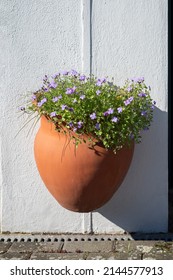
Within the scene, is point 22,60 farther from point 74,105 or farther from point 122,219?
point 122,219

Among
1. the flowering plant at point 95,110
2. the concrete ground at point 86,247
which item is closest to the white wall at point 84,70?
the concrete ground at point 86,247

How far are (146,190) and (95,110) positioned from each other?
98 centimetres

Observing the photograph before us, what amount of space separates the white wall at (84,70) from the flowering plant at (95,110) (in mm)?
292

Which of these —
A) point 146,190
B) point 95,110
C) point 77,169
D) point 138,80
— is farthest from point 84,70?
point 146,190

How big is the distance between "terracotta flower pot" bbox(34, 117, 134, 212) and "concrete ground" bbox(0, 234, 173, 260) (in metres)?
0.35

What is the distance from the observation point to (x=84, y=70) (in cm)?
474

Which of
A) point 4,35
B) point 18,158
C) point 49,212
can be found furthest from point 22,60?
point 49,212

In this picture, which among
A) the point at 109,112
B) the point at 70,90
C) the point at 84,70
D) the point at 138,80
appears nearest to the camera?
the point at 109,112

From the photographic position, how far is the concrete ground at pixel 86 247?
4512 millimetres

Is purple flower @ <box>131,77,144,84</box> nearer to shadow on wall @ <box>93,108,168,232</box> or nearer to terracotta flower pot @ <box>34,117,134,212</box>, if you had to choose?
shadow on wall @ <box>93,108,168,232</box>

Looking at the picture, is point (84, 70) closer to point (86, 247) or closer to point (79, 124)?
point (79, 124)

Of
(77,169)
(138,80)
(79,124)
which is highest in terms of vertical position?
(138,80)

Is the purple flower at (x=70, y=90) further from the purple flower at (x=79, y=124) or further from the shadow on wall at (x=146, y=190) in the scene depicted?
the shadow on wall at (x=146, y=190)

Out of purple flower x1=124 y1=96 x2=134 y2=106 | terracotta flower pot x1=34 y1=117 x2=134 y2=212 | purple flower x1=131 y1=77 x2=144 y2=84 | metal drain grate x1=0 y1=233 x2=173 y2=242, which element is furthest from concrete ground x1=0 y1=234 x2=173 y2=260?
purple flower x1=131 y1=77 x2=144 y2=84
